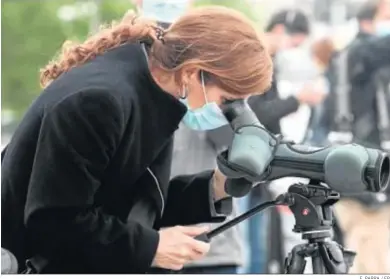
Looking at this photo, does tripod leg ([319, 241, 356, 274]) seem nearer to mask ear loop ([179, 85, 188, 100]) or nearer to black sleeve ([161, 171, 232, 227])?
black sleeve ([161, 171, 232, 227])

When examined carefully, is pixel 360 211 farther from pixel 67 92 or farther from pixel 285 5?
pixel 67 92

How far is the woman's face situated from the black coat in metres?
0.03

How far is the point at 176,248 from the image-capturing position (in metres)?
1.43

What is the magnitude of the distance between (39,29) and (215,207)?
1.64 feet

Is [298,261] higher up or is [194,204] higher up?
[194,204]

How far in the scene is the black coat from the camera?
52.6 inches

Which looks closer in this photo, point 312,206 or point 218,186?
point 312,206

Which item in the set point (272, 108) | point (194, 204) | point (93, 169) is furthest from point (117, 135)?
point (272, 108)

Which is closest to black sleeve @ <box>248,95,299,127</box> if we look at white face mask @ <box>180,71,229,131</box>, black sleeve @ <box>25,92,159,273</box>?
white face mask @ <box>180,71,229,131</box>

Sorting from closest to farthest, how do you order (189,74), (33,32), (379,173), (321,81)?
(379,173)
(189,74)
(33,32)
(321,81)

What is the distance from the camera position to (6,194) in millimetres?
1437

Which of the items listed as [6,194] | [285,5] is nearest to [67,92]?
[6,194]

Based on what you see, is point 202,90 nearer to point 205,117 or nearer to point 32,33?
point 205,117

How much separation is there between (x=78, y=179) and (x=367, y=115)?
2.62ft
